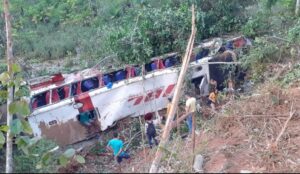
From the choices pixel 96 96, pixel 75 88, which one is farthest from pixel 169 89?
pixel 75 88

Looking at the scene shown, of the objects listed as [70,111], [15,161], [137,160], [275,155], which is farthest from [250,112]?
[15,161]

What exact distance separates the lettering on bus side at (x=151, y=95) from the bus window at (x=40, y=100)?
1.89m

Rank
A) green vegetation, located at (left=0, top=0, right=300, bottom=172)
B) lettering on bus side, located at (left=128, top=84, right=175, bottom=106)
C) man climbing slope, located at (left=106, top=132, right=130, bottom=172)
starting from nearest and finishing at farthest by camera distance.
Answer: man climbing slope, located at (left=106, top=132, right=130, bottom=172)
lettering on bus side, located at (left=128, top=84, right=175, bottom=106)
green vegetation, located at (left=0, top=0, right=300, bottom=172)

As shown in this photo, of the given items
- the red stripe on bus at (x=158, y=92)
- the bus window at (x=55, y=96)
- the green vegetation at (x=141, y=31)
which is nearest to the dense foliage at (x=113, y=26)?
the green vegetation at (x=141, y=31)

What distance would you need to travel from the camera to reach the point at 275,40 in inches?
521

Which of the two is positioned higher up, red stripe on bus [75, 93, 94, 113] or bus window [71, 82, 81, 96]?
bus window [71, 82, 81, 96]

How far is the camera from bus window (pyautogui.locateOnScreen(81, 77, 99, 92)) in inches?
442

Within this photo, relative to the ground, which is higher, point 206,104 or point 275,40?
point 275,40

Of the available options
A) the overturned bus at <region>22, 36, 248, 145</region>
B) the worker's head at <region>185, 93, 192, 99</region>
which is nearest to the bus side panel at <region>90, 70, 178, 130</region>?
the overturned bus at <region>22, 36, 248, 145</region>

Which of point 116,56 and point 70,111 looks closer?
point 70,111

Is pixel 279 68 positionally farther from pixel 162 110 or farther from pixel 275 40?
pixel 162 110

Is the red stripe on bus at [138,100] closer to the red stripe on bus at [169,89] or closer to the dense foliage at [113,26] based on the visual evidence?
the red stripe on bus at [169,89]

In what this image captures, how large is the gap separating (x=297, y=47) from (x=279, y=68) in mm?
1182

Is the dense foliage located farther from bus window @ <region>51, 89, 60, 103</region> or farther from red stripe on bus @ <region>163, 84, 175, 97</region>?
bus window @ <region>51, 89, 60, 103</region>
